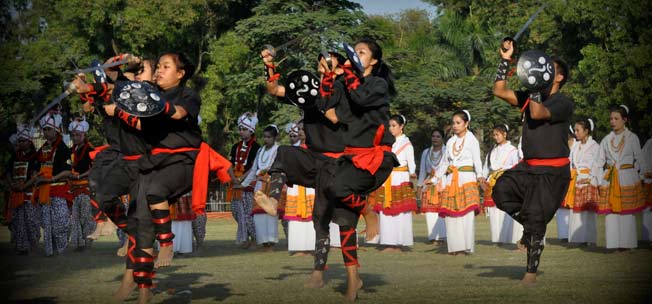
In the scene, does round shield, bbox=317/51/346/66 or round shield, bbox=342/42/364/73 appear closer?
round shield, bbox=342/42/364/73

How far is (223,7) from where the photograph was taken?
119 feet

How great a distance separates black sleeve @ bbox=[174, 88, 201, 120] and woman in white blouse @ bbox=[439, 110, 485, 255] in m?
6.70

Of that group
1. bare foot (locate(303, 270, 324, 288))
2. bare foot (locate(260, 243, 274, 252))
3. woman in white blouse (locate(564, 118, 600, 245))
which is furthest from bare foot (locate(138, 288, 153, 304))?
woman in white blouse (locate(564, 118, 600, 245))

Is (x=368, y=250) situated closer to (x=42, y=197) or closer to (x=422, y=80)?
(x=42, y=197)

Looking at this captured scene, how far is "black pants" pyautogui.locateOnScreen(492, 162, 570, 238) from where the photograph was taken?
30.8 ft

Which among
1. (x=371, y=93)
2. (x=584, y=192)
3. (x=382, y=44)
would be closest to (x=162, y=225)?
(x=371, y=93)

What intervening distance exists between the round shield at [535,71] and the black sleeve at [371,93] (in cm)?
126

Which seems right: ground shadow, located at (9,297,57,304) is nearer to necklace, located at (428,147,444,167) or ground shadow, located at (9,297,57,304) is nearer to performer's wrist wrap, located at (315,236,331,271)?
performer's wrist wrap, located at (315,236,331,271)

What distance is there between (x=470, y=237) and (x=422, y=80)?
19.8 metres

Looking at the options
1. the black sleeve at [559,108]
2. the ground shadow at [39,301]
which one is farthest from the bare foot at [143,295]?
the black sleeve at [559,108]

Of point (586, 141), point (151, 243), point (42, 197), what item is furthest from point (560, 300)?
point (42, 197)

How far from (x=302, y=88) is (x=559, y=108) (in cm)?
252

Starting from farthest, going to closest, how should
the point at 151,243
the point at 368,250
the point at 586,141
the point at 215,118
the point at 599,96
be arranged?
the point at 215,118 → the point at 599,96 → the point at 586,141 → the point at 368,250 → the point at 151,243

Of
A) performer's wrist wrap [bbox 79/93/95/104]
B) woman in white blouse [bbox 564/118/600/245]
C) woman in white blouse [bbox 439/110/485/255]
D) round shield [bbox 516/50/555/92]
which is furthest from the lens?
woman in white blouse [bbox 564/118/600/245]
